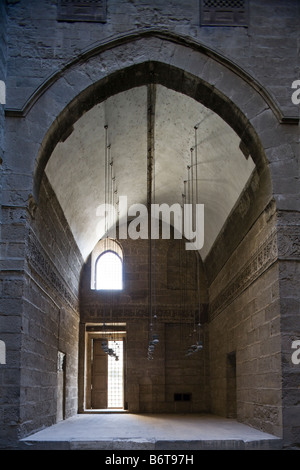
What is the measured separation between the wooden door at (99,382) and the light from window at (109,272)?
2.16m

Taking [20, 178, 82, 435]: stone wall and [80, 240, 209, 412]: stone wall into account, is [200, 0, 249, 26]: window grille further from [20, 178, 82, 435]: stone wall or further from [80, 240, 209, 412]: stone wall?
[80, 240, 209, 412]: stone wall

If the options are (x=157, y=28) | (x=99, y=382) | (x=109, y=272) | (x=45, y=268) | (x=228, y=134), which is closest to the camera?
(x=157, y=28)

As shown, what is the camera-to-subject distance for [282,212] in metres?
8.22

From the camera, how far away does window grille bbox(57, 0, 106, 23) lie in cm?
895

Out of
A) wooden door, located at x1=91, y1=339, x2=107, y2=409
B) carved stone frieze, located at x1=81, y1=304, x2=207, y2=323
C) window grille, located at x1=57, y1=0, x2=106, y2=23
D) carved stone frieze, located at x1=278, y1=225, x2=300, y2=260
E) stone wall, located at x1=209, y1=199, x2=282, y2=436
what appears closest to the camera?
carved stone frieze, located at x1=278, y1=225, x2=300, y2=260

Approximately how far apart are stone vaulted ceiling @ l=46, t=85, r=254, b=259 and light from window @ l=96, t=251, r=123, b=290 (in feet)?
7.49

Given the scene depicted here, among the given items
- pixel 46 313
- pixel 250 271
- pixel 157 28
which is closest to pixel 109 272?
pixel 46 313

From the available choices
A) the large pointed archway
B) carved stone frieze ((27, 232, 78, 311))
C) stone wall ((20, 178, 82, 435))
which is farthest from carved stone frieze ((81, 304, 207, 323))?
the large pointed archway

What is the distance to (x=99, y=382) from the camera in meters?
17.3

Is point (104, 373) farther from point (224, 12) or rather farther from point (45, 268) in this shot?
point (224, 12)

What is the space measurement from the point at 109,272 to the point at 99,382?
3.08 m

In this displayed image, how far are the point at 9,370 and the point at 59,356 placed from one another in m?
4.74

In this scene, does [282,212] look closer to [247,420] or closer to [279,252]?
[279,252]

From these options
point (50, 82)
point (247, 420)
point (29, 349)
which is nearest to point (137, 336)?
point (247, 420)
